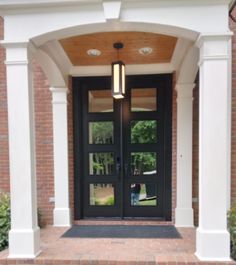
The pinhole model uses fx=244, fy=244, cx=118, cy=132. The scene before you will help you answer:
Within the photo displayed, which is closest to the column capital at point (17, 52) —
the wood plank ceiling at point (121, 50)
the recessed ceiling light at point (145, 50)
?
the wood plank ceiling at point (121, 50)

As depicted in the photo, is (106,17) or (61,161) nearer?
(106,17)

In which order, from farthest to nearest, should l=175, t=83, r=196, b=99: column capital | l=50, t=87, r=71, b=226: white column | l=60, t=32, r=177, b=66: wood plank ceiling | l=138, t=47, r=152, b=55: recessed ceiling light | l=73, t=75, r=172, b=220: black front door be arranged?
l=73, t=75, r=172, b=220: black front door < l=50, t=87, r=71, b=226: white column < l=175, t=83, r=196, b=99: column capital < l=138, t=47, r=152, b=55: recessed ceiling light < l=60, t=32, r=177, b=66: wood plank ceiling

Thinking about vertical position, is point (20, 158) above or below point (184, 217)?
above

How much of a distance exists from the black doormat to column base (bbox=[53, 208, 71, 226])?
14 centimetres

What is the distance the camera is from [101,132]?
14.0 ft

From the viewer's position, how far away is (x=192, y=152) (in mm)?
3947

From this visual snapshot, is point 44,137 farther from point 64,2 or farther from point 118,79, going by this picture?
point 64,2

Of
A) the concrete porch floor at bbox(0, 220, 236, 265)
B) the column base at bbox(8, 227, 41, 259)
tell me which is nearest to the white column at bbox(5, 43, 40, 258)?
the column base at bbox(8, 227, 41, 259)

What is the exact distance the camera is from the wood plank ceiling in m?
3.14

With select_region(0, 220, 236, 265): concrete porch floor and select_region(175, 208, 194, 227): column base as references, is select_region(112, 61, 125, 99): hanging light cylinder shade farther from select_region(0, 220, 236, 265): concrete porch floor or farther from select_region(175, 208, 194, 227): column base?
select_region(175, 208, 194, 227): column base

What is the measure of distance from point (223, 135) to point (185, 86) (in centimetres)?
156

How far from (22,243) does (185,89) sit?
307 centimetres

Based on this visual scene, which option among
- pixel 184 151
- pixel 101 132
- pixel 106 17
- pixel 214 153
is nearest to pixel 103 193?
pixel 101 132

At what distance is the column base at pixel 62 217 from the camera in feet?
13.0
